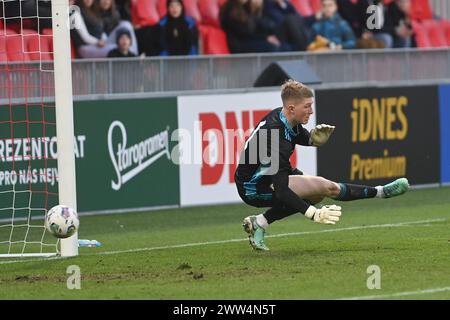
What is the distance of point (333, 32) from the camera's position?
21.5 m

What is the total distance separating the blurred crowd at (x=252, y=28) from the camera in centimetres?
1833

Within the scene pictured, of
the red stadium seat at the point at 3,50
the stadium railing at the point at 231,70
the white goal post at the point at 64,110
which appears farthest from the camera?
the stadium railing at the point at 231,70

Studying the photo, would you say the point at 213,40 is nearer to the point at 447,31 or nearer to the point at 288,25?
the point at 288,25

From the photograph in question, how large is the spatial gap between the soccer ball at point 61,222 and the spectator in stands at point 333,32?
35.0 feet

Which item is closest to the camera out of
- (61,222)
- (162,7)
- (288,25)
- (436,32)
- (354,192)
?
(61,222)

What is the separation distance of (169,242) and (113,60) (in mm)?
4362

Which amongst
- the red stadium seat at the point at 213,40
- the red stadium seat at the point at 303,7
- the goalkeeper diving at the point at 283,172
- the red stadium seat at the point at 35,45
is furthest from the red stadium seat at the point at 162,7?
the goalkeeper diving at the point at 283,172

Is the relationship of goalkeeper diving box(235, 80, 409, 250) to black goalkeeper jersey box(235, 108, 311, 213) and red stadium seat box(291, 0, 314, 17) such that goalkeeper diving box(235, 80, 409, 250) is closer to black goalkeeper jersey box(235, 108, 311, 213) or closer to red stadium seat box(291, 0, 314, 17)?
black goalkeeper jersey box(235, 108, 311, 213)

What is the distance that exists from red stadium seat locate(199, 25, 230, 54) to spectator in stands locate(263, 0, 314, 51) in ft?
3.38

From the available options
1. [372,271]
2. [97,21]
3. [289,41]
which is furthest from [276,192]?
[289,41]

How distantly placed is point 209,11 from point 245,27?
73 centimetres

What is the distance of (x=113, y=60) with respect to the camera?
17156 millimetres

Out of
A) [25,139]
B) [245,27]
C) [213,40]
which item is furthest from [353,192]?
[213,40]

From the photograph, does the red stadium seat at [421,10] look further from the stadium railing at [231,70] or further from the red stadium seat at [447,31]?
the stadium railing at [231,70]
